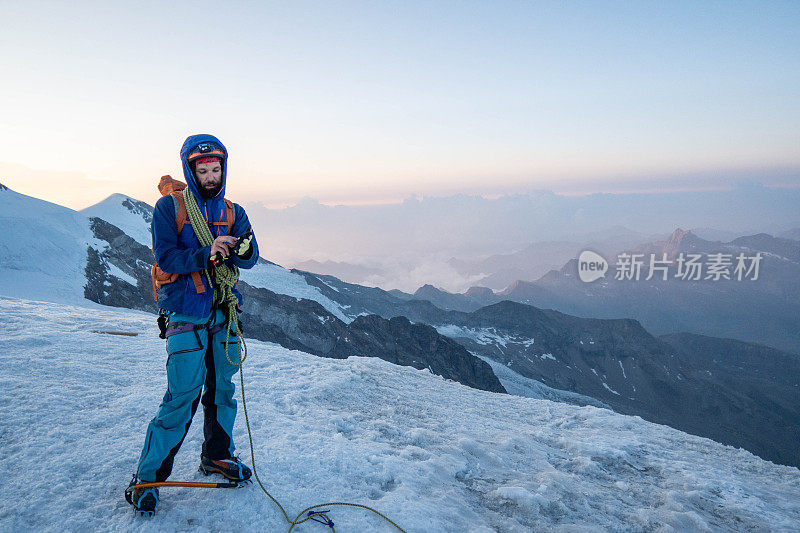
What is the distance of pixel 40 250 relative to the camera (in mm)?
42031

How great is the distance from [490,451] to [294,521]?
3.61 metres

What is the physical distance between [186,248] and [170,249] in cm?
19

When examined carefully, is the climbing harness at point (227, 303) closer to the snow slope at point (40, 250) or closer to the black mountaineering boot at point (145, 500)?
the black mountaineering boot at point (145, 500)

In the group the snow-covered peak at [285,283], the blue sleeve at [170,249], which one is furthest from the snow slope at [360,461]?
the snow-covered peak at [285,283]

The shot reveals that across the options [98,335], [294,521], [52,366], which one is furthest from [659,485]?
[98,335]

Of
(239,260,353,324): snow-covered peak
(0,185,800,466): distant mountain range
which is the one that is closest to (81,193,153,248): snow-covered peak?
(0,185,800,466): distant mountain range

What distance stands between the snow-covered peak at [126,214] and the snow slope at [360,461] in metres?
85.2

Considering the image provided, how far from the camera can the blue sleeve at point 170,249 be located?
12.9 feet

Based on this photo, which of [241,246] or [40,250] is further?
[40,250]

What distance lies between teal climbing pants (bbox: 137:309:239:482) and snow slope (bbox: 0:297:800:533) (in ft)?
1.63

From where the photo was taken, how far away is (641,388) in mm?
198625

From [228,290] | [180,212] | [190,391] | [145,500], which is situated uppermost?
[180,212]

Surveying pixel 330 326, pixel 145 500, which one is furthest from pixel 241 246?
pixel 330 326

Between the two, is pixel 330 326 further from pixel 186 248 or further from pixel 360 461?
pixel 186 248
